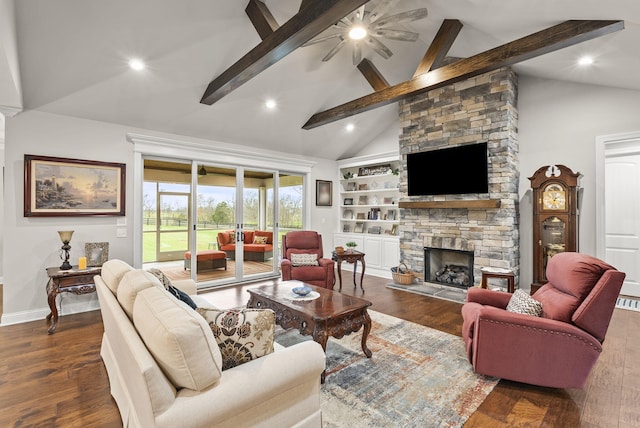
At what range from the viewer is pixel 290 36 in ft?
8.93

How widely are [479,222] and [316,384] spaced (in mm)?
4039

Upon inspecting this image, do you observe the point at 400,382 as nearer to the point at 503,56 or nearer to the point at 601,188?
the point at 503,56

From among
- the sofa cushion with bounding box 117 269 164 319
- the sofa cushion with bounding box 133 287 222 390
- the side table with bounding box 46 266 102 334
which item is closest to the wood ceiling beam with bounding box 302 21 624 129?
the sofa cushion with bounding box 117 269 164 319

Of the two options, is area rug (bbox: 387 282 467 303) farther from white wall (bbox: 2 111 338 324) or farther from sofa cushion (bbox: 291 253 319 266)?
white wall (bbox: 2 111 338 324)

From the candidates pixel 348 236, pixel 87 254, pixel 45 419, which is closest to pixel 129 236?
pixel 87 254

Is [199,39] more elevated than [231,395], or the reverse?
[199,39]

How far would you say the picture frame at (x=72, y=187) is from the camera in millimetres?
3715

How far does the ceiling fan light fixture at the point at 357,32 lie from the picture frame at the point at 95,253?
4036mm

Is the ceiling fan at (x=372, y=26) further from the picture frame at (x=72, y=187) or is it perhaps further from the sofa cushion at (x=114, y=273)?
the picture frame at (x=72, y=187)

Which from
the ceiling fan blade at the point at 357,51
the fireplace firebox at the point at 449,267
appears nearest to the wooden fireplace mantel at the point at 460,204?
the fireplace firebox at the point at 449,267

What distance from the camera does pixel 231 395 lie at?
51.4 inches

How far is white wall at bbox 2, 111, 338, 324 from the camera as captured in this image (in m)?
3.63

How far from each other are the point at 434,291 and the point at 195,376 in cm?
444

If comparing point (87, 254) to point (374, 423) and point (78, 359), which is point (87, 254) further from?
point (374, 423)
